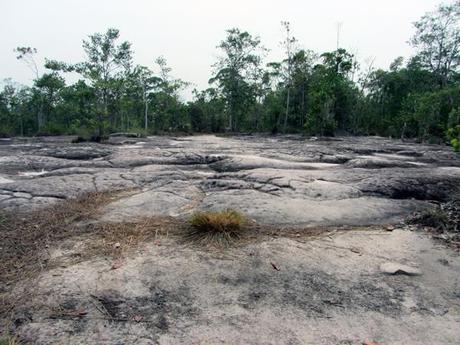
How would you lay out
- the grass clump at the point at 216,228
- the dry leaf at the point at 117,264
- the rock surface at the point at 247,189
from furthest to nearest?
1. the rock surface at the point at 247,189
2. the grass clump at the point at 216,228
3. the dry leaf at the point at 117,264

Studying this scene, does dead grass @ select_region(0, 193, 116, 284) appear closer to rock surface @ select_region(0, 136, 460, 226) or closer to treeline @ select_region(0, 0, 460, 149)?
rock surface @ select_region(0, 136, 460, 226)

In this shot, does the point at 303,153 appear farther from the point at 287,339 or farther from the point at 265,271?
the point at 287,339

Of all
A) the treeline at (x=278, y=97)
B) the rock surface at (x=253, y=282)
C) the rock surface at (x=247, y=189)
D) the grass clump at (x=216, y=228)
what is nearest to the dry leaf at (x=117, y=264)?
the rock surface at (x=253, y=282)

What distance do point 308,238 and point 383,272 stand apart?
0.81 metres

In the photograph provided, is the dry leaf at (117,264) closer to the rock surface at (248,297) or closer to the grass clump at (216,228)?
the rock surface at (248,297)

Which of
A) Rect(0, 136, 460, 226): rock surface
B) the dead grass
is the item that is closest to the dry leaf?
the dead grass

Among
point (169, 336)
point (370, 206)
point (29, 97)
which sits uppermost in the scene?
point (29, 97)

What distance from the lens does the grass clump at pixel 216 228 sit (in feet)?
10.8

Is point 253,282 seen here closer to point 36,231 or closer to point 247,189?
point 36,231

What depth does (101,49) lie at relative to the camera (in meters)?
21.5

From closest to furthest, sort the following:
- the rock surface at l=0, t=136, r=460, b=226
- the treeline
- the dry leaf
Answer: the dry leaf
the rock surface at l=0, t=136, r=460, b=226
the treeline

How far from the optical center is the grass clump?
329 centimetres

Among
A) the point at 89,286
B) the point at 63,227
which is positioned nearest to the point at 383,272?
the point at 89,286

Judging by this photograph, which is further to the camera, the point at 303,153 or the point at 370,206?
the point at 303,153
